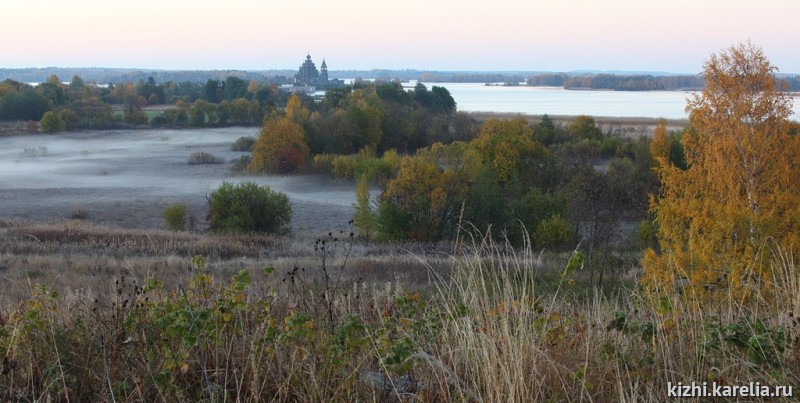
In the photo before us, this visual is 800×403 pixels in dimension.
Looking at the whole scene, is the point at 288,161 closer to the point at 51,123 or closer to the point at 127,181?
the point at 127,181

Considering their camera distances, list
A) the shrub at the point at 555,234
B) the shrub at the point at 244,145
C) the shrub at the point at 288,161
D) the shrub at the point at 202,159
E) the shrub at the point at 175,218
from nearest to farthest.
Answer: the shrub at the point at 555,234
the shrub at the point at 175,218
the shrub at the point at 288,161
the shrub at the point at 202,159
the shrub at the point at 244,145

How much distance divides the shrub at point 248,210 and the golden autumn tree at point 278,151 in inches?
876

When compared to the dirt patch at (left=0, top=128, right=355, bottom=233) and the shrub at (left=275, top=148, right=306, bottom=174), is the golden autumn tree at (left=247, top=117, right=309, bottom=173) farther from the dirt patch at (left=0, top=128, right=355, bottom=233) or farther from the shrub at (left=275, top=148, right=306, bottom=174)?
the dirt patch at (left=0, top=128, right=355, bottom=233)

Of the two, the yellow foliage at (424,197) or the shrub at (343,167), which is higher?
the yellow foliage at (424,197)

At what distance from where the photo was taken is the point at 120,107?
401 feet

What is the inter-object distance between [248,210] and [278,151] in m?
24.2

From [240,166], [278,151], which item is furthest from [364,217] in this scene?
[240,166]

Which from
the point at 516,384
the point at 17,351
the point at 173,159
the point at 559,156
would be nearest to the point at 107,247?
the point at 17,351

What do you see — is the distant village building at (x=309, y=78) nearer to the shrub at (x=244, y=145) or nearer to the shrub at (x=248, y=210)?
the shrub at (x=244, y=145)

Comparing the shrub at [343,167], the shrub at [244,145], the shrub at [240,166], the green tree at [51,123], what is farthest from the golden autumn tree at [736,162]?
the green tree at [51,123]

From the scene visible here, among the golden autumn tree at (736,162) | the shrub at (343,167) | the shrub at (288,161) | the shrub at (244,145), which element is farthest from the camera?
the shrub at (244,145)

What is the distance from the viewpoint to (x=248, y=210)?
31.3 m

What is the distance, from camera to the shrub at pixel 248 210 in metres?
31.2

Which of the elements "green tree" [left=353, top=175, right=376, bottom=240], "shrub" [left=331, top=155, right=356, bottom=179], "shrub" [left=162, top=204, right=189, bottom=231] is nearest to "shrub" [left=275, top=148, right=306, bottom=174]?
"shrub" [left=331, top=155, right=356, bottom=179]
